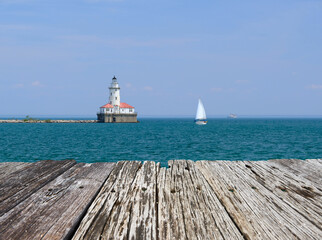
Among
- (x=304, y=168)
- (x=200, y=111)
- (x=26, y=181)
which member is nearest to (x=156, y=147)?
(x=304, y=168)

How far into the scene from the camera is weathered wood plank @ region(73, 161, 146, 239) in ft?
5.24

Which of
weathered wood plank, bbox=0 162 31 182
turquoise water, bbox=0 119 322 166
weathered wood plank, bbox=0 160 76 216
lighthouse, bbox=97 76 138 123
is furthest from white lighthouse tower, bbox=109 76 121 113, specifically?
weathered wood plank, bbox=0 160 76 216

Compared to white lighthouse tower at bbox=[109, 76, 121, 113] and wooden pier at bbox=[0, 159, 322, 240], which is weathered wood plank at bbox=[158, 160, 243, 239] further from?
white lighthouse tower at bbox=[109, 76, 121, 113]

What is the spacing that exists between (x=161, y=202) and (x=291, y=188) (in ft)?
4.06

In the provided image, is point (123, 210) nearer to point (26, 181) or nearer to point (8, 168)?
point (26, 181)

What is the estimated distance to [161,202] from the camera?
2029 millimetres

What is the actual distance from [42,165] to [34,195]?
1065 millimetres

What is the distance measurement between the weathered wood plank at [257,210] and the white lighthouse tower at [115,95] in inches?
3731

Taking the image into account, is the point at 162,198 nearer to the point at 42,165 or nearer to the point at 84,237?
the point at 84,237

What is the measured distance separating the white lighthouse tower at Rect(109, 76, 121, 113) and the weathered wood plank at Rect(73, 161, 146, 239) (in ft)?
310

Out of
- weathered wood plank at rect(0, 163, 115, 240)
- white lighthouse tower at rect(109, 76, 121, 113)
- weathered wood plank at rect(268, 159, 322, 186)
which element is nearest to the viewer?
weathered wood plank at rect(0, 163, 115, 240)

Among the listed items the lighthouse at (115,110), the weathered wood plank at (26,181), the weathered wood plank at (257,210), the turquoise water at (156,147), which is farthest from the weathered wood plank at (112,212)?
the lighthouse at (115,110)

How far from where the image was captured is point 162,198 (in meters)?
2.11

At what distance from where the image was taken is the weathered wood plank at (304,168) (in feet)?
8.82
